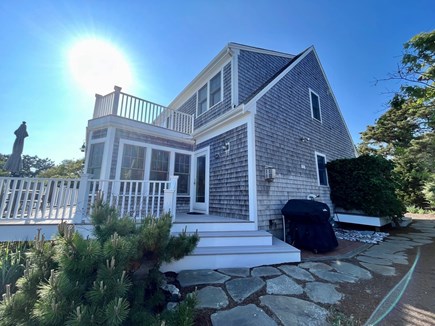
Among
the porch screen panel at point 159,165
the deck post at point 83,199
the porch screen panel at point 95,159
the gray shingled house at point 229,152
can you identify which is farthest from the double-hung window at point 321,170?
the porch screen panel at point 95,159

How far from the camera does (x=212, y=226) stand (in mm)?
4633

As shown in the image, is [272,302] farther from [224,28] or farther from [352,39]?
[352,39]

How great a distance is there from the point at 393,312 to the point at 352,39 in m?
9.51

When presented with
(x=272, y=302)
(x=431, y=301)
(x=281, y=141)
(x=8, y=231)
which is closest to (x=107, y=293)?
(x=272, y=302)

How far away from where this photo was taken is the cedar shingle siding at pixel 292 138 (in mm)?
5566

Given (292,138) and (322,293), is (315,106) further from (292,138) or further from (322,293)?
(322,293)

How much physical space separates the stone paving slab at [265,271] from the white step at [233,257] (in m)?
0.18

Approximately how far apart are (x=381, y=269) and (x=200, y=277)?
142 inches

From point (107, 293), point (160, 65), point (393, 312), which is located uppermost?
point (160, 65)

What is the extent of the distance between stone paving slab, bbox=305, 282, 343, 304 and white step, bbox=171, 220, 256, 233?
1973 mm

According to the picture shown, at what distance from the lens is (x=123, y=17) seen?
5855 millimetres

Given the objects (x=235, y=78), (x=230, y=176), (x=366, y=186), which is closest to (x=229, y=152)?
(x=230, y=176)

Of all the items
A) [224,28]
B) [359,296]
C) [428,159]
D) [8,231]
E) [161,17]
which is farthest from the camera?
[428,159]

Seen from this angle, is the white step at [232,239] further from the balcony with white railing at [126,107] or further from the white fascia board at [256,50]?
the white fascia board at [256,50]
